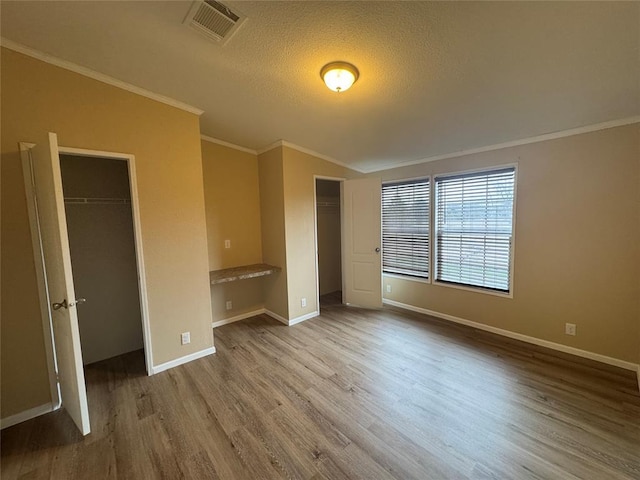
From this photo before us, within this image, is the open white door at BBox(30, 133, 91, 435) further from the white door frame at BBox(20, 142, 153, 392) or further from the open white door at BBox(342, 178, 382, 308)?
the open white door at BBox(342, 178, 382, 308)

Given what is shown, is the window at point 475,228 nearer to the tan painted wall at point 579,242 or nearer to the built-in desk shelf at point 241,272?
the tan painted wall at point 579,242

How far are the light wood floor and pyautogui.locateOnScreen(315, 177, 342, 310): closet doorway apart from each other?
86.1 inches

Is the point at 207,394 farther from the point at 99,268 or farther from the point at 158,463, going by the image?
the point at 99,268

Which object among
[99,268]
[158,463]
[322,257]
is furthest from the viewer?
[322,257]

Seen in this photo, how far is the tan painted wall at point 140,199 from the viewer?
1.93m

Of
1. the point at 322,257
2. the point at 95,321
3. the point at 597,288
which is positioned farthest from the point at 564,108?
the point at 95,321

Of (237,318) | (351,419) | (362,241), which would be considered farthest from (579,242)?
(237,318)

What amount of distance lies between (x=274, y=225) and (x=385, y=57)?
96.1 inches

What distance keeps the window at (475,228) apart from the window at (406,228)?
0.21 m

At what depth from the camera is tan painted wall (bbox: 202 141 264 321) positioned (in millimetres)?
3553

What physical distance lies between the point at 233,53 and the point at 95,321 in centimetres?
303

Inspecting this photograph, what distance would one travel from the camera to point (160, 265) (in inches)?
101

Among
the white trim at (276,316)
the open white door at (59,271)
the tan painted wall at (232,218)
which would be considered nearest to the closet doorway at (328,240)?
the white trim at (276,316)

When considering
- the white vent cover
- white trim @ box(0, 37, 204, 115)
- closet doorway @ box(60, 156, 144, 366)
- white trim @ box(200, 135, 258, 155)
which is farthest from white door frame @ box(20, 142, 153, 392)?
the white vent cover
